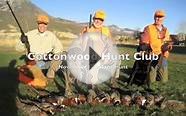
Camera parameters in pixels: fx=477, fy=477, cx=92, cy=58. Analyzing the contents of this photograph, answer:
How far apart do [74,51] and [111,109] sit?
5.30 metres

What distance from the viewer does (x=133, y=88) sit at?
48.4 feet

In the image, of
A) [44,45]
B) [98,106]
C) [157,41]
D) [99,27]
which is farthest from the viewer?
[157,41]

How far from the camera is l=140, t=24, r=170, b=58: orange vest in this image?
15836 millimetres

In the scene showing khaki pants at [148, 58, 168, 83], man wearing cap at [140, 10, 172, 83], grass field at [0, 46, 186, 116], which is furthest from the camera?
khaki pants at [148, 58, 168, 83]

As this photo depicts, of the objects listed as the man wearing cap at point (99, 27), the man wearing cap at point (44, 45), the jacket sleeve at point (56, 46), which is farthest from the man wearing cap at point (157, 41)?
the man wearing cap at point (44, 45)

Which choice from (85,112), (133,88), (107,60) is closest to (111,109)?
(85,112)

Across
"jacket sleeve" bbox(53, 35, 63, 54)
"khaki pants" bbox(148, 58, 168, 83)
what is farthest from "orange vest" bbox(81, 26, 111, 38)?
"khaki pants" bbox(148, 58, 168, 83)

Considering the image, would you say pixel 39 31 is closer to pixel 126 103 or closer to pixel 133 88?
pixel 133 88

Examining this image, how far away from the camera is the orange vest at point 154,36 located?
15836 mm

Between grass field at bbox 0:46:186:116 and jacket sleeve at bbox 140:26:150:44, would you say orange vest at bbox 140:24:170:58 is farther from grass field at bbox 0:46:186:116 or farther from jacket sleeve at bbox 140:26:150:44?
grass field at bbox 0:46:186:116

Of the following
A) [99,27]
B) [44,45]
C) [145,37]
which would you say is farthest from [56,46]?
[145,37]

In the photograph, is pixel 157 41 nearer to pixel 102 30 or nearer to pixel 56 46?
pixel 102 30

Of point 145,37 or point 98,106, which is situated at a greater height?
point 145,37

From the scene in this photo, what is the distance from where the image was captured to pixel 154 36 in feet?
52.1
